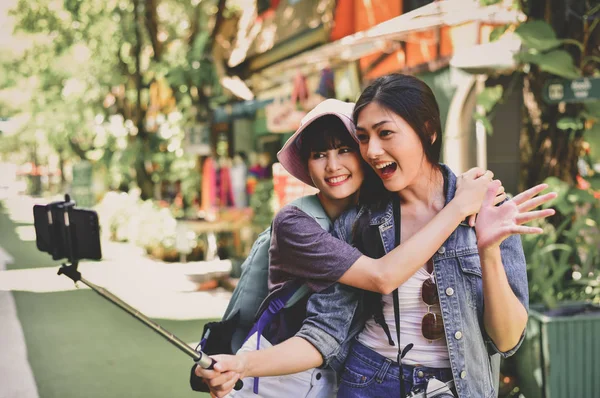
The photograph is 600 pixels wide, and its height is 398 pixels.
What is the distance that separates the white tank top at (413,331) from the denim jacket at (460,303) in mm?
66

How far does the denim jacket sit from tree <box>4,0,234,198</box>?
1218 cm

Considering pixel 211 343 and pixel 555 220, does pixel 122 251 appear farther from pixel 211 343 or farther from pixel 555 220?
pixel 211 343

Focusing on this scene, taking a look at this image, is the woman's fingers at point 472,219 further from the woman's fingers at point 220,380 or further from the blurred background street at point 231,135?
the blurred background street at point 231,135

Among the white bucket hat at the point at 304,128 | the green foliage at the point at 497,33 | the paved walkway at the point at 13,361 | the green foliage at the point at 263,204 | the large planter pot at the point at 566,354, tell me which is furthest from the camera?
the green foliage at the point at 263,204

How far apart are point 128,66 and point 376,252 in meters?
18.1

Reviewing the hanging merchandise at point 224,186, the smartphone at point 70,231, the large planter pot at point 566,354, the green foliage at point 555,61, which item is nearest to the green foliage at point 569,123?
the green foliage at point 555,61

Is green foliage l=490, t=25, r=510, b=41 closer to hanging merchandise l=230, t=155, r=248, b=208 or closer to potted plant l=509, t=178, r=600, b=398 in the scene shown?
potted plant l=509, t=178, r=600, b=398

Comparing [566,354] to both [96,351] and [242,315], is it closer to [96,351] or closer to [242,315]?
[242,315]

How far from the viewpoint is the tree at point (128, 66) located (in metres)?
15.6

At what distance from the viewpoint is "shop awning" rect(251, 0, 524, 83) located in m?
6.41

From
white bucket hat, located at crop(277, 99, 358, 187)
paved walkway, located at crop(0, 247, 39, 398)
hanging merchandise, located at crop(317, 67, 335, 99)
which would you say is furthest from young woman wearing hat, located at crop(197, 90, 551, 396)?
hanging merchandise, located at crop(317, 67, 335, 99)

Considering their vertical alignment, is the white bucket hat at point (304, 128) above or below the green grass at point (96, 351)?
above

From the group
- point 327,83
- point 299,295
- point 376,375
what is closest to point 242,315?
point 299,295

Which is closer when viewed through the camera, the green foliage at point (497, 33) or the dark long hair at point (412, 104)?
the dark long hair at point (412, 104)
